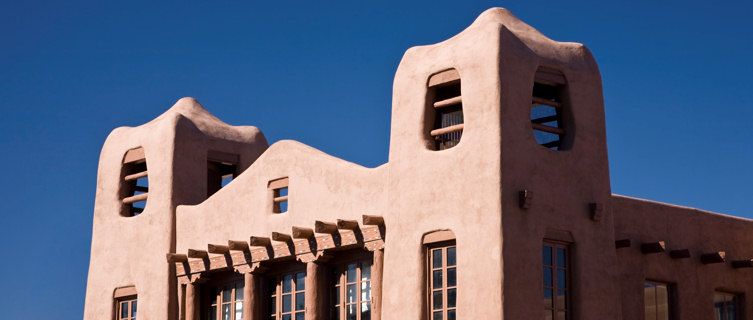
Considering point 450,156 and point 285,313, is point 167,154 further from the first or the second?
point 450,156

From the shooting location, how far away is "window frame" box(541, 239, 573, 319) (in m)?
24.2

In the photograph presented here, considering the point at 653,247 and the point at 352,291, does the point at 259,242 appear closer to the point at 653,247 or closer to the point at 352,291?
Result: the point at 352,291

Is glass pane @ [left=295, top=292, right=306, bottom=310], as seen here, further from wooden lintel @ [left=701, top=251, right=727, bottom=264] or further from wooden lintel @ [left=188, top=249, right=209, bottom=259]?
wooden lintel @ [left=701, top=251, right=727, bottom=264]

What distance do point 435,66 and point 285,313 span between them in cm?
673

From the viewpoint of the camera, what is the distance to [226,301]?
30219 mm

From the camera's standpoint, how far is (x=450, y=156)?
81.1 ft

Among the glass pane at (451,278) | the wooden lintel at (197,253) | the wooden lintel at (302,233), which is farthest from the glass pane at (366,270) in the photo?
the wooden lintel at (197,253)

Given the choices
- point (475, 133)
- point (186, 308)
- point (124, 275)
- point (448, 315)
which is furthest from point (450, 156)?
point (124, 275)

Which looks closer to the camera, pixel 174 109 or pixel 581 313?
pixel 581 313

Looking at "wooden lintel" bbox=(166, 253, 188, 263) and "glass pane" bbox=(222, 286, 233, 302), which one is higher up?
"wooden lintel" bbox=(166, 253, 188, 263)

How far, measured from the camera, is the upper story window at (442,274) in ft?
79.7

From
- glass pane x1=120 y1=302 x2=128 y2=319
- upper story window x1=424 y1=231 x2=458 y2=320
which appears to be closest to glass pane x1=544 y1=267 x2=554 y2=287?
upper story window x1=424 y1=231 x2=458 y2=320

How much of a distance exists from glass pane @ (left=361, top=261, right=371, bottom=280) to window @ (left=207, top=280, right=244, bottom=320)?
12.5ft

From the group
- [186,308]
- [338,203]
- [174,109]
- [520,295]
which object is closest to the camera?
[520,295]
